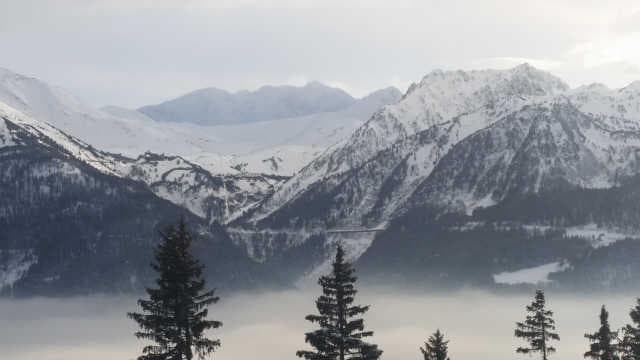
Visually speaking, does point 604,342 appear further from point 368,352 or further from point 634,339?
point 368,352

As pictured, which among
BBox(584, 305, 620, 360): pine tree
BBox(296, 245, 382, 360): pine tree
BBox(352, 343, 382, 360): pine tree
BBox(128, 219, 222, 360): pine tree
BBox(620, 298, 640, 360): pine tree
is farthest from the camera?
BBox(584, 305, 620, 360): pine tree

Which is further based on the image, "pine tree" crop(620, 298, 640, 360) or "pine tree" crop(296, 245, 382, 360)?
"pine tree" crop(620, 298, 640, 360)

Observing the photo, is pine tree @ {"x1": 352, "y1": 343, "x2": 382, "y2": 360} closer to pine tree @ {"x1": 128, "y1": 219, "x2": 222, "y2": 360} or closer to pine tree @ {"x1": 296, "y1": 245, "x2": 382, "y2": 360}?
pine tree @ {"x1": 296, "y1": 245, "x2": 382, "y2": 360}

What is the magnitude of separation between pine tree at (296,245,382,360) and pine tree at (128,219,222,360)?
1037 cm

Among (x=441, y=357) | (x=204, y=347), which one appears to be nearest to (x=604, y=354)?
(x=441, y=357)

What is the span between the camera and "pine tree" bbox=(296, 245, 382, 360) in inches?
2953

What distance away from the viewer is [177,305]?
66375 mm

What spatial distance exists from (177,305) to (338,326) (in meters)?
13.9

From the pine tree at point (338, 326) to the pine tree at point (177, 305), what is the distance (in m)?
10.4

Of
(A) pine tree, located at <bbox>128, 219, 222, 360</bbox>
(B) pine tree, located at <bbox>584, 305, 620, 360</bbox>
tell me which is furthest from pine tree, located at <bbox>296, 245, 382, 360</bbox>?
(B) pine tree, located at <bbox>584, 305, 620, 360</bbox>

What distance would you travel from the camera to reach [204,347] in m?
66.8

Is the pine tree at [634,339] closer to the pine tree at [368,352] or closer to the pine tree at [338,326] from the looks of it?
the pine tree at [368,352]

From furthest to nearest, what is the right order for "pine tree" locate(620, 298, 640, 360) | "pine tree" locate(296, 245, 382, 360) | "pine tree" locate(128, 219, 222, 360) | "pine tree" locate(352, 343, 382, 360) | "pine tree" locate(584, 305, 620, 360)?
"pine tree" locate(584, 305, 620, 360)
"pine tree" locate(620, 298, 640, 360)
"pine tree" locate(296, 245, 382, 360)
"pine tree" locate(352, 343, 382, 360)
"pine tree" locate(128, 219, 222, 360)

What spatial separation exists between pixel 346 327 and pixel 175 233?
15.0 meters
